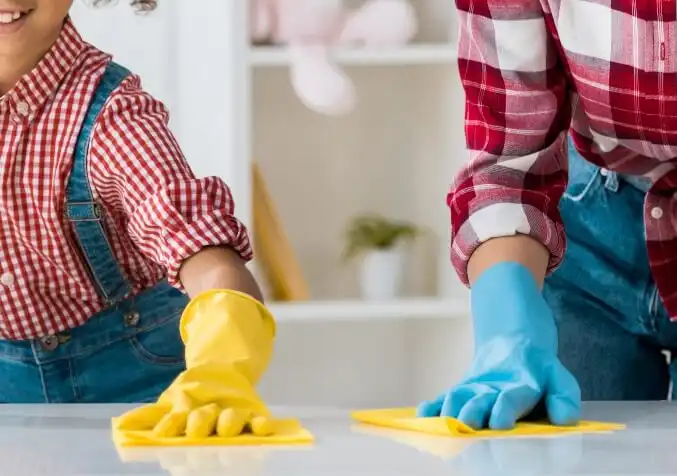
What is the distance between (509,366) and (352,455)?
25 cm

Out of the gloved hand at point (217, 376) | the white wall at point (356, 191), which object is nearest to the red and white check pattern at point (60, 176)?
the gloved hand at point (217, 376)

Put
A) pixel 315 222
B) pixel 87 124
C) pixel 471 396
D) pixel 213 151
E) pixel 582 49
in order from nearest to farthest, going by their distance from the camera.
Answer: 1. pixel 471 396
2. pixel 582 49
3. pixel 87 124
4. pixel 213 151
5. pixel 315 222

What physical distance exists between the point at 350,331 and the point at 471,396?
163cm

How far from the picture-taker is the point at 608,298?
126 centimetres

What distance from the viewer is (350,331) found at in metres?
2.54

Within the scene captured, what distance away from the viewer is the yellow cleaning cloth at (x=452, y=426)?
85 centimetres

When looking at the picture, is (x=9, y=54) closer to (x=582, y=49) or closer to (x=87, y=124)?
(x=87, y=124)

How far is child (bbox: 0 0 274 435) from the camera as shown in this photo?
106 centimetres

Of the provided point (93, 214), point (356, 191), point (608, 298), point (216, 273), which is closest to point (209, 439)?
point (216, 273)

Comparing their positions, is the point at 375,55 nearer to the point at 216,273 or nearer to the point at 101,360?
the point at 101,360

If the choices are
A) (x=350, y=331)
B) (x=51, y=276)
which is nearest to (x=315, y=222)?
(x=350, y=331)

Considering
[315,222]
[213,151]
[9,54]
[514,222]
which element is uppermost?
[9,54]

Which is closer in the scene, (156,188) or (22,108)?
(156,188)

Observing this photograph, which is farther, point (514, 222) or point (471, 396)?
point (514, 222)
